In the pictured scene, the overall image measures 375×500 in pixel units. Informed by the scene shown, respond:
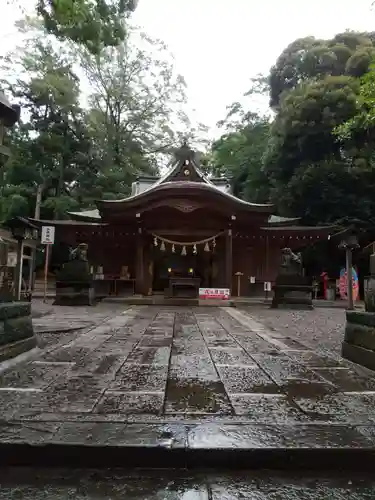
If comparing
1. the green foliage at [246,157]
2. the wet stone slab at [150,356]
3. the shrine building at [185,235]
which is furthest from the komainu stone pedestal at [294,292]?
the green foliage at [246,157]

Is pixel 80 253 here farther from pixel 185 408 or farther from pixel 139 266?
pixel 185 408

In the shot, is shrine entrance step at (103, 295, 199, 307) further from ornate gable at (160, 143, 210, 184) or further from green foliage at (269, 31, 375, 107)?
green foliage at (269, 31, 375, 107)

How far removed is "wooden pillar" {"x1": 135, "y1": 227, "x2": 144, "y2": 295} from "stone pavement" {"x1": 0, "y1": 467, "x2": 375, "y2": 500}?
15.4 metres

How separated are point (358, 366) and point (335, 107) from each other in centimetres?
2114

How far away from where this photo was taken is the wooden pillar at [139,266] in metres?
17.8

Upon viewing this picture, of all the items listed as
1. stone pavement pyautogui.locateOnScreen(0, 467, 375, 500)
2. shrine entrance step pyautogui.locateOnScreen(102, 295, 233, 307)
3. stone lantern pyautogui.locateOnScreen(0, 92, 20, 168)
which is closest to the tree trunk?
shrine entrance step pyautogui.locateOnScreen(102, 295, 233, 307)

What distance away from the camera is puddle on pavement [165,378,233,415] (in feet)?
10.2

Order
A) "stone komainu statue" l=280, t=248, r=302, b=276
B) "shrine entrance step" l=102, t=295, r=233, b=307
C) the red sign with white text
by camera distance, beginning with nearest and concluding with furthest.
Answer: "stone komainu statue" l=280, t=248, r=302, b=276 → "shrine entrance step" l=102, t=295, r=233, b=307 → the red sign with white text

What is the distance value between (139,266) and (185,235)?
2553 millimetres

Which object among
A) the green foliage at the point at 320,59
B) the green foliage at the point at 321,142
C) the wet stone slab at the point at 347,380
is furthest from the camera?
the green foliage at the point at 320,59

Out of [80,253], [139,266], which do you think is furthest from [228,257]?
[80,253]

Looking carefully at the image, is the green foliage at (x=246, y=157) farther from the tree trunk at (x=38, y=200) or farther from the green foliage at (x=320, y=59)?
the tree trunk at (x=38, y=200)

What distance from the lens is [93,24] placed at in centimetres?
681

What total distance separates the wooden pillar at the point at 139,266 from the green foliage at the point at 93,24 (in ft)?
36.3
